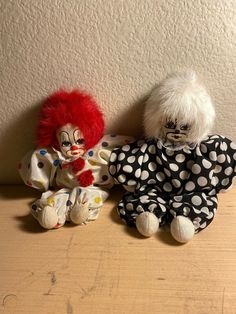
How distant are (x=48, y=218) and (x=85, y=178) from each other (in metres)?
0.14

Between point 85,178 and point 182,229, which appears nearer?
point 182,229

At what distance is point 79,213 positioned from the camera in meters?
0.82

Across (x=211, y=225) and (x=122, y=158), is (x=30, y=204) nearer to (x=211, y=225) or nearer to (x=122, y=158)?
(x=122, y=158)

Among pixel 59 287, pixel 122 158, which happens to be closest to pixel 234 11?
pixel 122 158

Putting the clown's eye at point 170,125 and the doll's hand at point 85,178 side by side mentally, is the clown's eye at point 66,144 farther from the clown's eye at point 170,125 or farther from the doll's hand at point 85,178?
the clown's eye at point 170,125

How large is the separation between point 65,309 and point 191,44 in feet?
2.03

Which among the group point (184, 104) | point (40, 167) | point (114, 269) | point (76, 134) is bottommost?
point (114, 269)

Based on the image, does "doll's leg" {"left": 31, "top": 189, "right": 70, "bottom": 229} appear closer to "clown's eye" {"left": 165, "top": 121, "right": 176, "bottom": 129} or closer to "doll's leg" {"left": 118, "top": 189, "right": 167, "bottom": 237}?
"doll's leg" {"left": 118, "top": 189, "right": 167, "bottom": 237}

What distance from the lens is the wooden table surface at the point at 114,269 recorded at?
2.14 ft

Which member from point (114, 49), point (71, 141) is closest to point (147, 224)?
point (71, 141)

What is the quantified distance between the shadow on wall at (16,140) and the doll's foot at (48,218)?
0.71 feet

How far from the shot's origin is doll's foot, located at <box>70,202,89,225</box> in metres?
Result: 0.82

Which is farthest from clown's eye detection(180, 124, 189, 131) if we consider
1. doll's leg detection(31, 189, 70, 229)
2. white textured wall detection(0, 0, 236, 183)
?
doll's leg detection(31, 189, 70, 229)

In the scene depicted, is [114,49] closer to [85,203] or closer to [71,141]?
[71,141]
